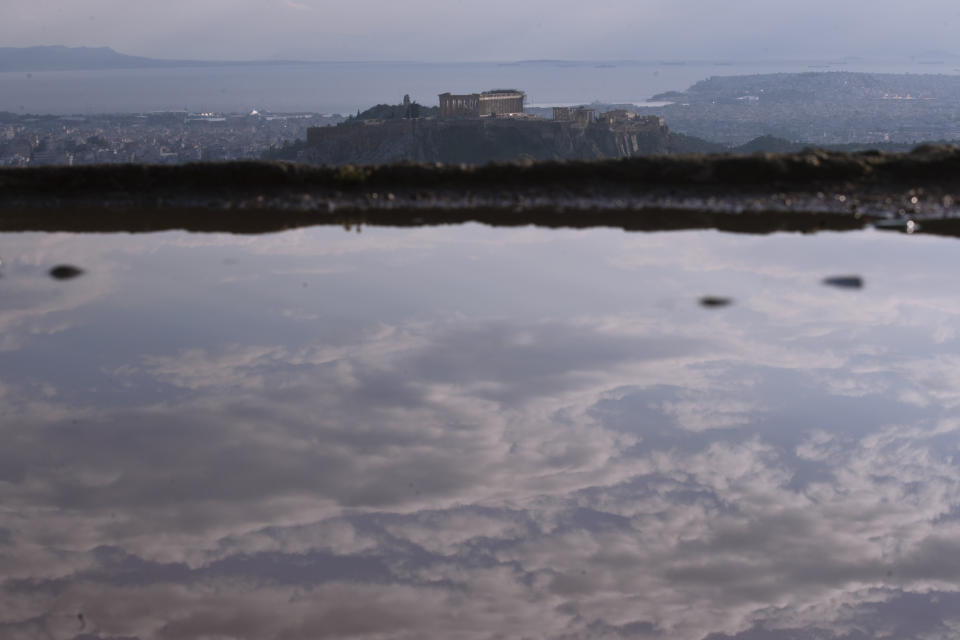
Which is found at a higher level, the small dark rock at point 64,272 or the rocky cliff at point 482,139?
the rocky cliff at point 482,139

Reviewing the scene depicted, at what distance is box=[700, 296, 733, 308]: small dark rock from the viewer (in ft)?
28.5

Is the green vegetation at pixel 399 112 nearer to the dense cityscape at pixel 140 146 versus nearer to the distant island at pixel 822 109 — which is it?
the dense cityscape at pixel 140 146

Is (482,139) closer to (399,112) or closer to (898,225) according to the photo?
(399,112)

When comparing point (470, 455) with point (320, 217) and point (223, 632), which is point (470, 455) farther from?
point (320, 217)

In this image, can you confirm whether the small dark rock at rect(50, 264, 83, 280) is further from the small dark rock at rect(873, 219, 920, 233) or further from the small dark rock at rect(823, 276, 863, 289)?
the small dark rock at rect(873, 219, 920, 233)

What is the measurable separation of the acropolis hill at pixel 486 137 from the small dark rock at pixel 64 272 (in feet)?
126

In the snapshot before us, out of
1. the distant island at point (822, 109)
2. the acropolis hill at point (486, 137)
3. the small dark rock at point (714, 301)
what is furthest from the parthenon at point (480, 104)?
the small dark rock at point (714, 301)

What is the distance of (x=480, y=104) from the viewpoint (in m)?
68.9

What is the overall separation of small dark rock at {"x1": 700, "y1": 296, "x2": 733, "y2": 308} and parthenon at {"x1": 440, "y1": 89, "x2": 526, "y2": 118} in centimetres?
5501

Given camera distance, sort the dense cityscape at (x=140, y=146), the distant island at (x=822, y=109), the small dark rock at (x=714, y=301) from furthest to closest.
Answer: the distant island at (x=822, y=109) → the dense cityscape at (x=140, y=146) → the small dark rock at (x=714, y=301)

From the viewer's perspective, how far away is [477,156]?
5472 centimetres

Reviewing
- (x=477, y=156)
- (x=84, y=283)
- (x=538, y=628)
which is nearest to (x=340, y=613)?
(x=538, y=628)

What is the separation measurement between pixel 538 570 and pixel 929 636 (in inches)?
69.3

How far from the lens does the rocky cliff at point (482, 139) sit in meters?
52.8
